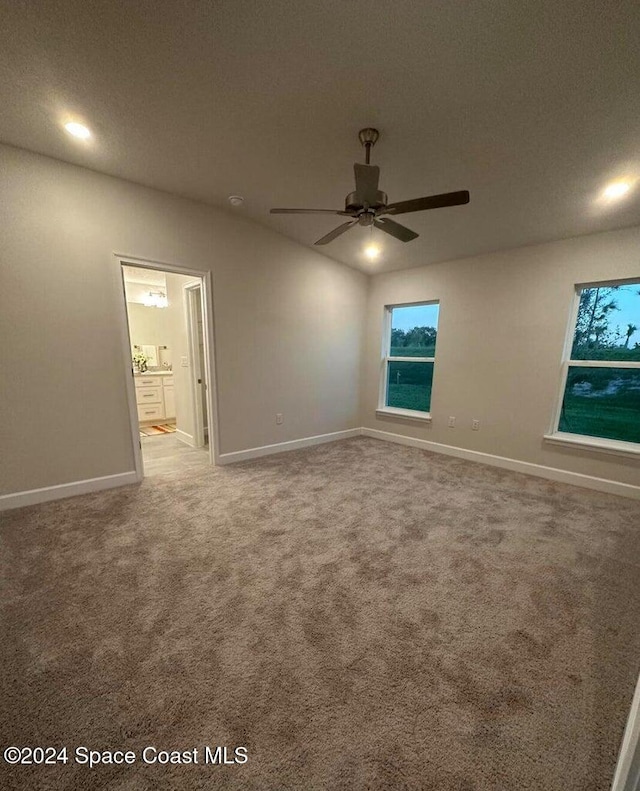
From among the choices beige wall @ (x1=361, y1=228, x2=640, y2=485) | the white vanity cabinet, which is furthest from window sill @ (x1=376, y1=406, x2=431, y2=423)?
the white vanity cabinet

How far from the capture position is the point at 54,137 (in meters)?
2.16

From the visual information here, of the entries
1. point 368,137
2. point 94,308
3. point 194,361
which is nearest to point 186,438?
point 194,361

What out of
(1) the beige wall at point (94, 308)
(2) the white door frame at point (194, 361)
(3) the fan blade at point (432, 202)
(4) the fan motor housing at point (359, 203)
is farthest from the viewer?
→ (2) the white door frame at point (194, 361)

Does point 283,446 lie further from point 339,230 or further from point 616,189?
point 616,189

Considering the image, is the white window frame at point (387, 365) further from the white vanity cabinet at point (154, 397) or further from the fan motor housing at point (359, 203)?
the white vanity cabinet at point (154, 397)

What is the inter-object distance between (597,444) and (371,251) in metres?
3.10

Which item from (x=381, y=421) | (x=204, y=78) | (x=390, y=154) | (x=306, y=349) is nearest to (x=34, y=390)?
(x=204, y=78)

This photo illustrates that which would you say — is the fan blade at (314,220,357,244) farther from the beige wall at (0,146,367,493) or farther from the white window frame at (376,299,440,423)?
the white window frame at (376,299,440,423)

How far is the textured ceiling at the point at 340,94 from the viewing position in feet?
4.50

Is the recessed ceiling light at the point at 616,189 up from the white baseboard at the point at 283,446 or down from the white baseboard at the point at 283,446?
up

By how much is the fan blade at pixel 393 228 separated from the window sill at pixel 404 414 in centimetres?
250

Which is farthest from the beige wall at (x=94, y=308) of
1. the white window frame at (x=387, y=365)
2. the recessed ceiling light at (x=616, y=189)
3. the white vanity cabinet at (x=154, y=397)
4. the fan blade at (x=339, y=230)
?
the recessed ceiling light at (x=616, y=189)

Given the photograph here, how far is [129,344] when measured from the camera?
2879mm

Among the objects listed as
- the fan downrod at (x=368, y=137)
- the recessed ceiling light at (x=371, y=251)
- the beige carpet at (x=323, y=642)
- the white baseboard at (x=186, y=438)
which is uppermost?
the fan downrod at (x=368, y=137)
